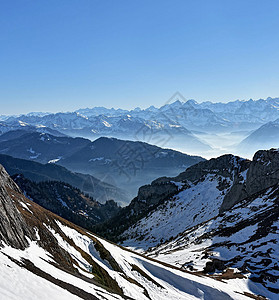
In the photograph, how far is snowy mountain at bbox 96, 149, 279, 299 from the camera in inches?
2338

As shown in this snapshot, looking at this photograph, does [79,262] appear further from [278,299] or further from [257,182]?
[257,182]

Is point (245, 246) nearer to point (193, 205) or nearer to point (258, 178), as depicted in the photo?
point (258, 178)

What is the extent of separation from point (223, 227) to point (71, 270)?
6836cm

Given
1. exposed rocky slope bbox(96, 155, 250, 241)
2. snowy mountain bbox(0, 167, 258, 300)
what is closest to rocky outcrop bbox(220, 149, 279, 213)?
exposed rocky slope bbox(96, 155, 250, 241)

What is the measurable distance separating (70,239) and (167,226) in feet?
337

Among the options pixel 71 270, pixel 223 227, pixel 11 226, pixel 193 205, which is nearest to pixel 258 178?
pixel 193 205

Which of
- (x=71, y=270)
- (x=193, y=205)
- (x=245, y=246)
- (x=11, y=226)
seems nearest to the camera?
(x=11, y=226)

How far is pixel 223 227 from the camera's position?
3551 inches

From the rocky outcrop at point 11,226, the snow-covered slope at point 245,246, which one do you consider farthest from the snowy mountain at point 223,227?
the rocky outcrop at point 11,226

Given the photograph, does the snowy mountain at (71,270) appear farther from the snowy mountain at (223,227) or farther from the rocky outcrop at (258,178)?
the rocky outcrop at (258,178)

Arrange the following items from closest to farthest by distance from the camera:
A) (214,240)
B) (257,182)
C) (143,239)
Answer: (214,240) → (257,182) → (143,239)

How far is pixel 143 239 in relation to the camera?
140m

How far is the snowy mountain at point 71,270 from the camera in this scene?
25188 millimetres

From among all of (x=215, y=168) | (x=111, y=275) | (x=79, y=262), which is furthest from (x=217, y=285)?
(x=215, y=168)
